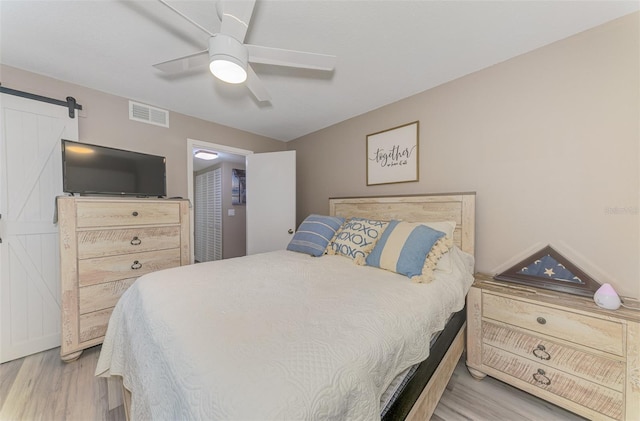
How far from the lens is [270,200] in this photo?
10.9 feet

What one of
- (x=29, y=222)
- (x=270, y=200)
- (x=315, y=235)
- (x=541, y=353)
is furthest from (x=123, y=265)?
(x=541, y=353)

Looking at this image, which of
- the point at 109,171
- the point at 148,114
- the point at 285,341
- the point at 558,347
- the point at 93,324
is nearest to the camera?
the point at 285,341

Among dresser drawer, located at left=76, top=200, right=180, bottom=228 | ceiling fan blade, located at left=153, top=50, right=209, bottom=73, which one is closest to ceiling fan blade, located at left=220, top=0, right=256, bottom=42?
ceiling fan blade, located at left=153, top=50, right=209, bottom=73

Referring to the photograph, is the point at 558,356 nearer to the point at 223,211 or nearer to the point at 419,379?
the point at 419,379

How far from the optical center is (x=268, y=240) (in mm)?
3326

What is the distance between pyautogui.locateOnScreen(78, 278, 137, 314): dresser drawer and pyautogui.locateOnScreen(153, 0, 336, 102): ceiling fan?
5.74ft

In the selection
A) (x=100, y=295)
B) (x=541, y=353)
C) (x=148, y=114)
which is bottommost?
(x=541, y=353)

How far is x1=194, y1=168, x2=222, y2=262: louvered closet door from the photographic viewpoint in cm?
463

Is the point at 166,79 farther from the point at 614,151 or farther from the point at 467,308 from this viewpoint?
the point at 614,151

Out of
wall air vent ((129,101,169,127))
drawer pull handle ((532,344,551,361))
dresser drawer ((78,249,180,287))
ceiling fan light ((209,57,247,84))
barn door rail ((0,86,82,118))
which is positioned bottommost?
drawer pull handle ((532,344,551,361))

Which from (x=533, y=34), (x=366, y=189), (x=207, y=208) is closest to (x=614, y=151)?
(x=533, y=34)

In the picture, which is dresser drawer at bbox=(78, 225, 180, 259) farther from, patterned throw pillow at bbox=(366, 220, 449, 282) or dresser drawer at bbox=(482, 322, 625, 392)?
dresser drawer at bbox=(482, 322, 625, 392)

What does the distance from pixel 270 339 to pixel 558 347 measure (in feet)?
5.39

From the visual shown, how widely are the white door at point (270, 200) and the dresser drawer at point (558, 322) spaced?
2335 millimetres
